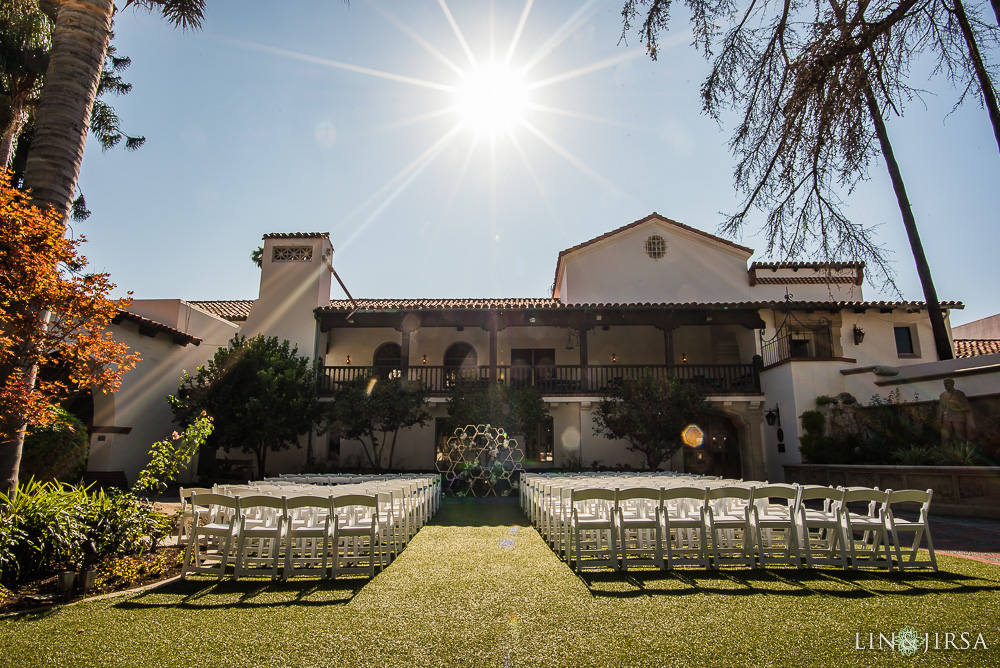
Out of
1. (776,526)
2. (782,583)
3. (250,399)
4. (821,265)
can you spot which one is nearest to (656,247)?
(250,399)

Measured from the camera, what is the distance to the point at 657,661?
328 centimetres

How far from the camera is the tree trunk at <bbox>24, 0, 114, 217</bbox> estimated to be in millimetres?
6629

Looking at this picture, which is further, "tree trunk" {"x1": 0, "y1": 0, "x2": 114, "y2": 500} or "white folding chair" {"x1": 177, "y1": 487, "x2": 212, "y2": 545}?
"tree trunk" {"x1": 0, "y1": 0, "x2": 114, "y2": 500}

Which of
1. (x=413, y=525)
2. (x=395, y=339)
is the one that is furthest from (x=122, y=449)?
(x=413, y=525)

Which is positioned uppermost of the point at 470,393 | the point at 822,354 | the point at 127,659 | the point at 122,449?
the point at 822,354

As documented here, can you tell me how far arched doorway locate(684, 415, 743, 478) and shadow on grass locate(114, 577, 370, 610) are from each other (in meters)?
14.0

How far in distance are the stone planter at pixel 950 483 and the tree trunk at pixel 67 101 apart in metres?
14.5

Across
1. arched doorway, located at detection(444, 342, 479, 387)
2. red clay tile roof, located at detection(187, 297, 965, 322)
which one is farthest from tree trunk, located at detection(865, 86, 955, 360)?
arched doorway, located at detection(444, 342, 479, 387)

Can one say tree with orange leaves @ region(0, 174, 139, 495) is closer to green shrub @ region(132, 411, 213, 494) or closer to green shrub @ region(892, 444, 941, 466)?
green shrub @ region(132, 411, 213, 494)

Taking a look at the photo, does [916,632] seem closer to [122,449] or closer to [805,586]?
[805,586]

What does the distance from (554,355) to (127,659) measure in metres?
16.8

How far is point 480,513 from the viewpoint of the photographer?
10719 millimetres

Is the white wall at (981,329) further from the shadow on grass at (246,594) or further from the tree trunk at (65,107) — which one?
the tree trunk at (65,107)

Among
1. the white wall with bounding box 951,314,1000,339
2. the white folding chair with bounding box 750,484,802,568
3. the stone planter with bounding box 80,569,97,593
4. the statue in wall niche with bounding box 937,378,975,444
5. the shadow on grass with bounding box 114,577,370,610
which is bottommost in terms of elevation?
the shadow on grass with bounding box 114,577,370,610
